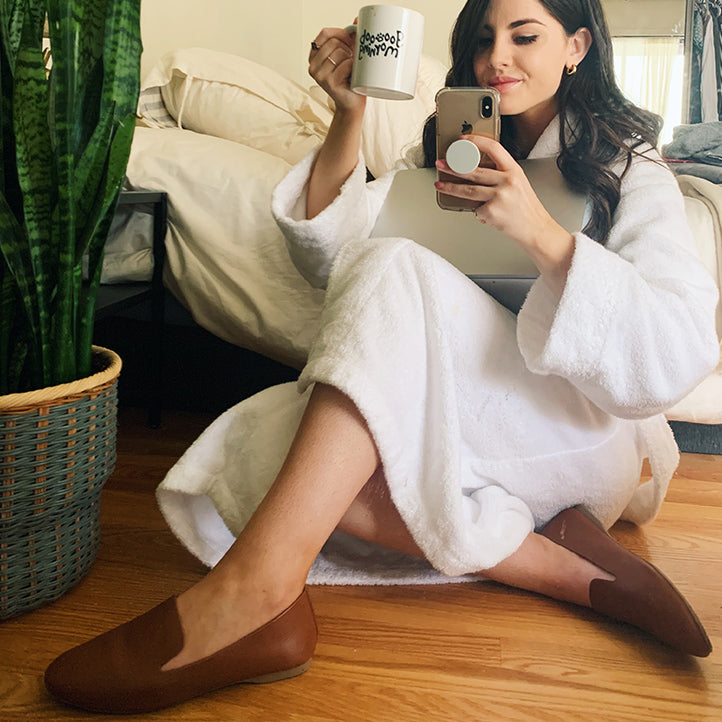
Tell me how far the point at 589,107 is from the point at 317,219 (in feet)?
1.43

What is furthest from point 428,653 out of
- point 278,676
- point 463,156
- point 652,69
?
point 652,69

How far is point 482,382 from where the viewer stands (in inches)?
35.0

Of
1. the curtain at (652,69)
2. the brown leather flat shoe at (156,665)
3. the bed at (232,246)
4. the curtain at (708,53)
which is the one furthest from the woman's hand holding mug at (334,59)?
the curtain at (708,53)

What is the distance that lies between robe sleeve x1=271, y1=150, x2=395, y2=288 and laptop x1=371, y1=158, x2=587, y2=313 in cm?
5

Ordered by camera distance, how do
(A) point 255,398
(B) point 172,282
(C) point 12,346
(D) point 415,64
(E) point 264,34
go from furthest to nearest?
(E) point 264,34 → (B) point 172,282 → (A) point 255,398 → (C) point 12,346 → (D) point 415,64

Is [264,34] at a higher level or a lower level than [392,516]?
higher

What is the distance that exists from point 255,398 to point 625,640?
1.76 feet

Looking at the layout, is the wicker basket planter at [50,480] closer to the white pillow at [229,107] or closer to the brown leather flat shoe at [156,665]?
the brown leather flat shoe at [156,665]

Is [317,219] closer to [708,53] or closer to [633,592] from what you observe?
[633,592]

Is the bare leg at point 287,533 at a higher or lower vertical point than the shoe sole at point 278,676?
higher

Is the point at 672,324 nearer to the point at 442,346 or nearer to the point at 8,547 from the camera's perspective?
the point at 442,346

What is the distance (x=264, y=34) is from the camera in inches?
108

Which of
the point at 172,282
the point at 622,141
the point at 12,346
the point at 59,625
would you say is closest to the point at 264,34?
the point at 172,282

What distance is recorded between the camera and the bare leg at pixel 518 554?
0.90m
